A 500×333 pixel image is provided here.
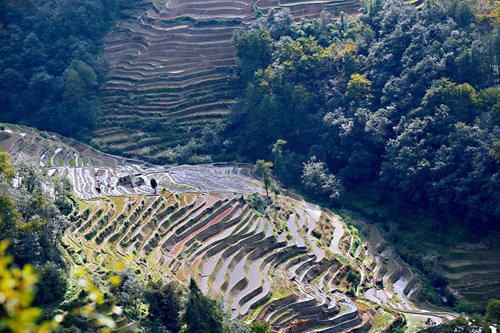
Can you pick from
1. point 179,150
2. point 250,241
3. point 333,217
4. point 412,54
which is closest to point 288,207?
point 333,217

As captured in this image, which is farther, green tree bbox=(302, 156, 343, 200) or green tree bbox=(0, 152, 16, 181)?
green tree bbox=(302, 156, 343, 200)

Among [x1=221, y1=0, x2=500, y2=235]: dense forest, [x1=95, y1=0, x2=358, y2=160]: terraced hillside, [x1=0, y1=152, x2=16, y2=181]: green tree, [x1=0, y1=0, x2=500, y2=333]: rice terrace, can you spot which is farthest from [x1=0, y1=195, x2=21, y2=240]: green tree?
[x1=221, y1=0, x2=500, y2=235]: dense forest

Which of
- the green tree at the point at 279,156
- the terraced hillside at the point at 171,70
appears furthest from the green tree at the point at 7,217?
the green tree at the point at 279,156

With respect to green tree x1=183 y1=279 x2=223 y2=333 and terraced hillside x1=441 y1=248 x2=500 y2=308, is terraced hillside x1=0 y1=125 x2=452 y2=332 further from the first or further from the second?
green tree x1=183 y1=279 x2=223 y2=333

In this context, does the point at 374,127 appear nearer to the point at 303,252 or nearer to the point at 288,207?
the point at 288,207

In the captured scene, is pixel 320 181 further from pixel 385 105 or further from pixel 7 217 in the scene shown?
pixel 7 217

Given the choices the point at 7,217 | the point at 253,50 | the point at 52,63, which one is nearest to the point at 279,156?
the point at 253,50

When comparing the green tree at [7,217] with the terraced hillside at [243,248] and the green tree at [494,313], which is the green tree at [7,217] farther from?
the green tree at [494,313]

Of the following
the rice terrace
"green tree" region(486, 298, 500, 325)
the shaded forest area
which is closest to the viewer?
"green tree" region(486, 298, 500, 325)
